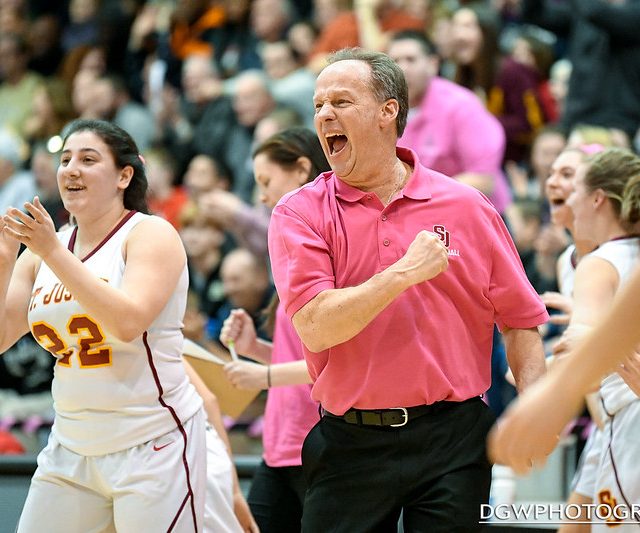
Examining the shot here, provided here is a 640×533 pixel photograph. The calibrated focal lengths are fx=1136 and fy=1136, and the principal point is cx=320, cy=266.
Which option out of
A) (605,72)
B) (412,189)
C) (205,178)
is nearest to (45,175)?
(205,178)

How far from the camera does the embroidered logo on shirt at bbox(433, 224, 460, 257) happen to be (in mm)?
3381

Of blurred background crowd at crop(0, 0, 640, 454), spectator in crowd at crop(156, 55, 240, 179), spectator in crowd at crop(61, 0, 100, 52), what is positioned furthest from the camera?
spectator in crowd at crop(61, 0, 100, 52)

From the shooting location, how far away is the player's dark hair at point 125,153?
4.06 m

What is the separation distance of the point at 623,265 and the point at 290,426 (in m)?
1.40

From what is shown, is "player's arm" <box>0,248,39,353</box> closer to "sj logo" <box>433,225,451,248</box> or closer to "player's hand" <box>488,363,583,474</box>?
"sj logo" <box>433,225,451,248</box>

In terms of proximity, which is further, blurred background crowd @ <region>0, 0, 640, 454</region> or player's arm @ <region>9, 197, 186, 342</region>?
blurred background crowd @ <region>0, 0, 640, 454</region>

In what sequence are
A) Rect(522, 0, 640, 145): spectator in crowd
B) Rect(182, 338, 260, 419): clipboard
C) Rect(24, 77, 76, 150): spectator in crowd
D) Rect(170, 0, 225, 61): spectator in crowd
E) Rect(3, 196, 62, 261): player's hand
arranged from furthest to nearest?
Rect(24, 77, 76, 150): spectator in crowd < Rect(170, 0, 225, 61): spectator in crowd < Rect(522, 0, 640, 145): spectator in crowd < Rect(182, 338, 260, 419): clipboard < Rect(3, 196, 62, 261): player's hand

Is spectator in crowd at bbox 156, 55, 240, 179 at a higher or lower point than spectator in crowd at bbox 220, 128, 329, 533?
higher

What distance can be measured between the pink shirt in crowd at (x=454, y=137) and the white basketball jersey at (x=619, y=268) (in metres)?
2.35

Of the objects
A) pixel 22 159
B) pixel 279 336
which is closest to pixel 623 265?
pixel 279 336

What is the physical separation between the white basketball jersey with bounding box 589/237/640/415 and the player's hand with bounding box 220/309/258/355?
1417 millimetres

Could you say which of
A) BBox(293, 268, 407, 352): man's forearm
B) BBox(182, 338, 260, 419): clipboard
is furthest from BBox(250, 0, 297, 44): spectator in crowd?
BBox(293, 268, 407, 352): man's forearm

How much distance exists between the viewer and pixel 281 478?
4.49 meters

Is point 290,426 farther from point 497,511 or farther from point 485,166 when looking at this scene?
point 485,166
